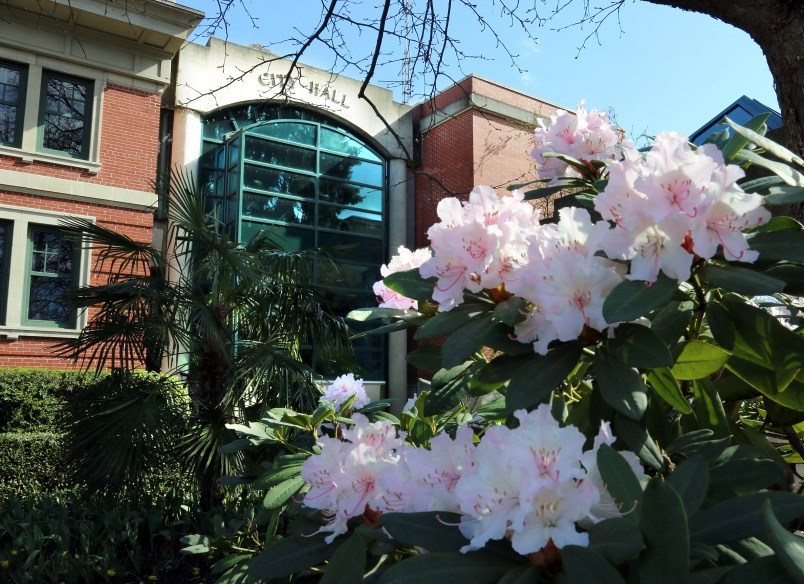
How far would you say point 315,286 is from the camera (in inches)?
236

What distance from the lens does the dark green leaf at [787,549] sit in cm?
62

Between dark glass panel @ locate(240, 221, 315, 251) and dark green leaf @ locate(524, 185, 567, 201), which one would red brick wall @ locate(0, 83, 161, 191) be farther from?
dark green leaf @ locate(524, 185, 567, 201)

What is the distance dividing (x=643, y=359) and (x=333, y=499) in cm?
53

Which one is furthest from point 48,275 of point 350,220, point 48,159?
point 350,220

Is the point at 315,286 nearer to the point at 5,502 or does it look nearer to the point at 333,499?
the point at 5,502

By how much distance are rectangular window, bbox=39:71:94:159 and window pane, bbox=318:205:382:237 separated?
4.80 metres

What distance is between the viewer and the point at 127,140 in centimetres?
1207

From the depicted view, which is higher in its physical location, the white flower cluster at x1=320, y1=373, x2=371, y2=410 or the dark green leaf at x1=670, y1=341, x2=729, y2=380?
the dark green leaf at x1=670, y1=341, x2=729, y2=380

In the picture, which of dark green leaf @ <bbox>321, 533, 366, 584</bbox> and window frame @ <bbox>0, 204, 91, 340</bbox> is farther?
window frame @ <bbox>0, 204, 91, 340</bbox>

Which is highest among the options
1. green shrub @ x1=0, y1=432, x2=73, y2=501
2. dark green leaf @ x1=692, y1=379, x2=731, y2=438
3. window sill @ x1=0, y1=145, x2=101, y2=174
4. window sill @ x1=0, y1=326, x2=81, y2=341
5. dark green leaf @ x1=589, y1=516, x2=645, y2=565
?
window sill @ x1=0, y1=145, x2=101, y2=174

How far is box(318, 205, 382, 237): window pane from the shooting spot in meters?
14.6

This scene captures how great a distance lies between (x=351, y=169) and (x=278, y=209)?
2.16 meters

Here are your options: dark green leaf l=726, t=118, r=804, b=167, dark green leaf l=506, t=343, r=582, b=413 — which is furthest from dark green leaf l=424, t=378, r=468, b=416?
dark green leaf l=726, t=118, r=804, b=167

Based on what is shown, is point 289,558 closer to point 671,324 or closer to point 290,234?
point 671,324
